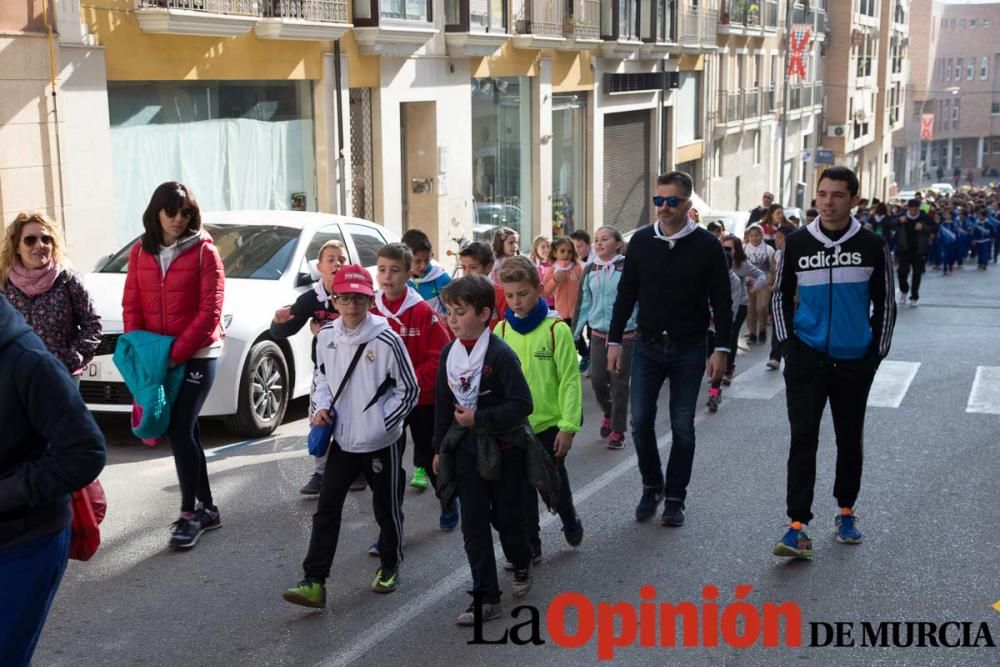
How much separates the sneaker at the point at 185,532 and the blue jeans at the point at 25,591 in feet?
10.2

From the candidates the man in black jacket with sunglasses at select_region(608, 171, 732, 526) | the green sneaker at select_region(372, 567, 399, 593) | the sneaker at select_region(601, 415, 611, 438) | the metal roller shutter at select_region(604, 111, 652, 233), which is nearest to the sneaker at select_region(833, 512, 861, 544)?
the man in black jacket with sunglasses at select_region(608, 171, 732, 526)

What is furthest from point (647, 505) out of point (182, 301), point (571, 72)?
point (571, 72)

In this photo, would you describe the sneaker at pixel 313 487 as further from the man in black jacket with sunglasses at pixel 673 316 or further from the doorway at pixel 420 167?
the doorway at pixel 420 167

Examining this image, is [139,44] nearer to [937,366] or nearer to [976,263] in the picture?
[937,366]

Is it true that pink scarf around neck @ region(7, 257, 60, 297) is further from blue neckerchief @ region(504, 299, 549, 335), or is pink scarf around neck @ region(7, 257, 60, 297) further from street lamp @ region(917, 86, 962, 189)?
street lamp @ region(917, 86, 962, 189)

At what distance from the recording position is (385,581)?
6.14 metres

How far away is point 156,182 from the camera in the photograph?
15844mm

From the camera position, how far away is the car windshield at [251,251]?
34.2 feet

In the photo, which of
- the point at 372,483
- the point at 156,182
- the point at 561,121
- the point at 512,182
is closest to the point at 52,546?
the point at 372,483

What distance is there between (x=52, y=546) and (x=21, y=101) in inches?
417

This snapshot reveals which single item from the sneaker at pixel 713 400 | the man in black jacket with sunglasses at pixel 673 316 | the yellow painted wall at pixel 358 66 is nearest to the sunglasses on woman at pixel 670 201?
the man in black jacket with sunglasses at pixel 673 316

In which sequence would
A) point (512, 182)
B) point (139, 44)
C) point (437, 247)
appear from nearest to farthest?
point (139, 44) → point (437, 247) → point (512, 182)

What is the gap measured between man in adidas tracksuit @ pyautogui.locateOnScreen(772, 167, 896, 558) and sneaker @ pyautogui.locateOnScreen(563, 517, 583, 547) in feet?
3.43

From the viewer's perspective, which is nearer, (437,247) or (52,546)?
(52,546)
